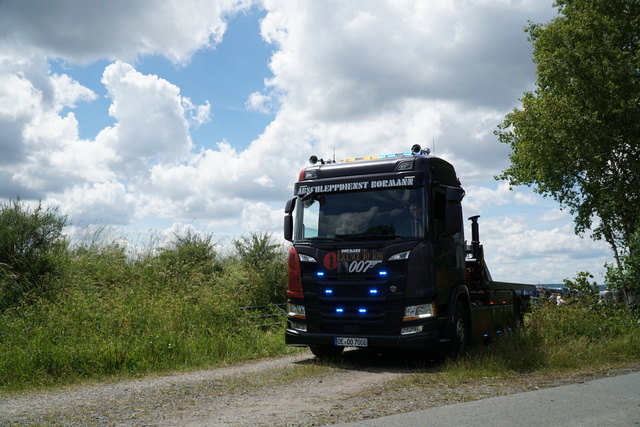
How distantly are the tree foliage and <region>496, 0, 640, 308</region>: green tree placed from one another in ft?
0.12

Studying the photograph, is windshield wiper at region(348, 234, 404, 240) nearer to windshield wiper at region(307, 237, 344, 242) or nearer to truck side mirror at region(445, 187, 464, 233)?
windshield wiper at region(307, 237, 344, 242)

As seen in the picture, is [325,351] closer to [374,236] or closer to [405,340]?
[405,340]

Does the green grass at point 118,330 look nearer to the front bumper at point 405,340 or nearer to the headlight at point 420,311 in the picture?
the front bumper at point 405,340

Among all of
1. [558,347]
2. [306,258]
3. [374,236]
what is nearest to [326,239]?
[306,258]

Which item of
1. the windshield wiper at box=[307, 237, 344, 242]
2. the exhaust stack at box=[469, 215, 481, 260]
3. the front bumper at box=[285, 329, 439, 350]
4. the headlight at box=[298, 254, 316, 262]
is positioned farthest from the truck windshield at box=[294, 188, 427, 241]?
the exhaust stack at box=[469, 215, 481, 260]

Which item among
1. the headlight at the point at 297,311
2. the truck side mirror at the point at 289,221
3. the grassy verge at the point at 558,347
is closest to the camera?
the grassy verge at the point at 558,347

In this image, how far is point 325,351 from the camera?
10859 mm

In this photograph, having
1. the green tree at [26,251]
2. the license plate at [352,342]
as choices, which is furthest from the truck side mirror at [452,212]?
the green tree at [26,251]

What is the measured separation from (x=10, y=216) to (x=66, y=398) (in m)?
9.00

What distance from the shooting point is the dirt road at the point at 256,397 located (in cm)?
612

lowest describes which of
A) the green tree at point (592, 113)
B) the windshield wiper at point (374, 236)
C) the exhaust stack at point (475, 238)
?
the windshield wiper at point (374, 236)

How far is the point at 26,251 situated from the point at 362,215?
943 cm

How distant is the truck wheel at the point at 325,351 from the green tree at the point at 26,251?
21.4 ft

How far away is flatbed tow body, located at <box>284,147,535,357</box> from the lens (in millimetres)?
9328
